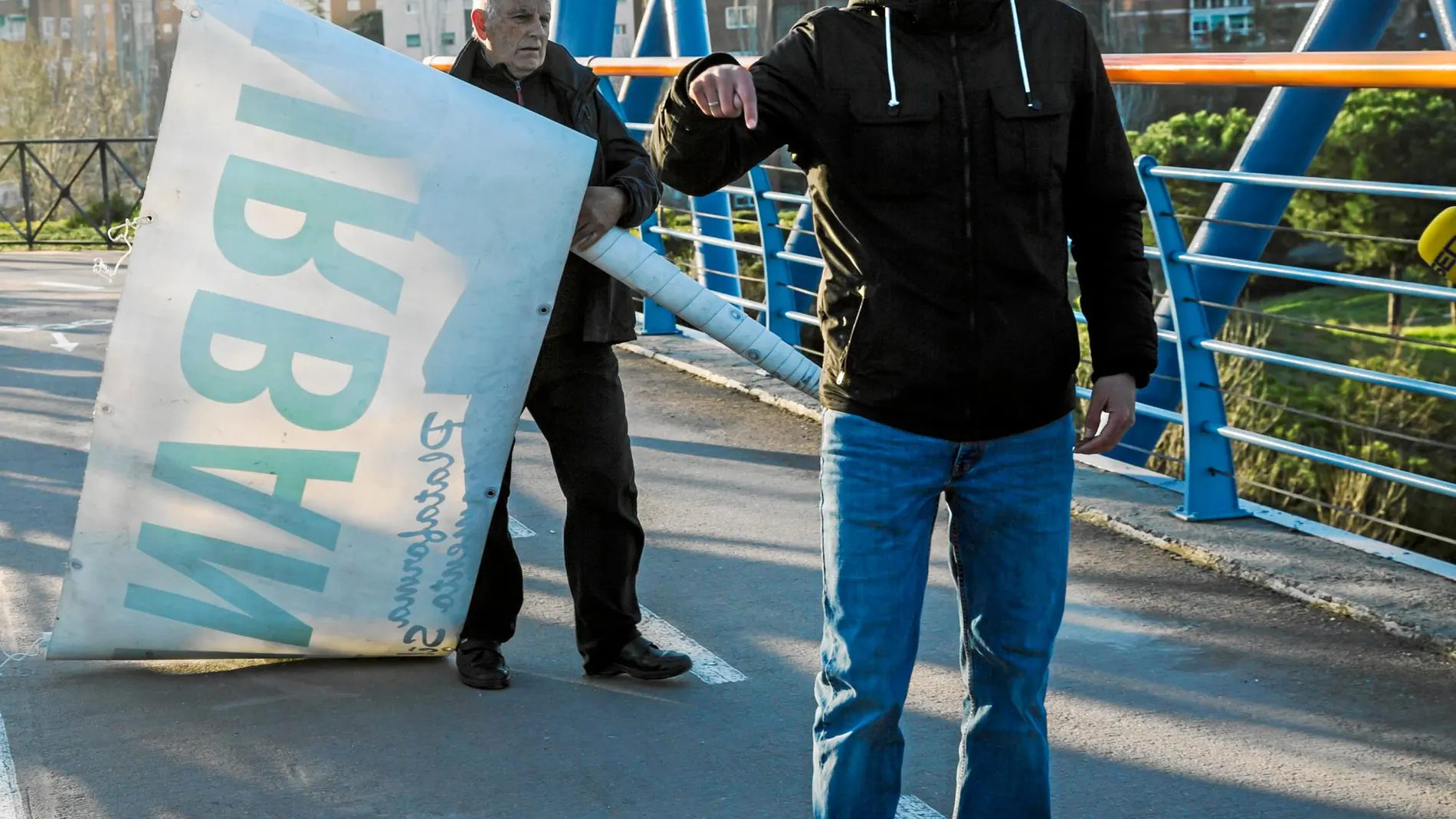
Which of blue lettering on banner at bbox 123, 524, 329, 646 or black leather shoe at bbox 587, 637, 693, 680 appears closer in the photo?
blue lettering on banner at bbox 123, 524, 329, 646

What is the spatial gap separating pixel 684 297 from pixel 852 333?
1322mm

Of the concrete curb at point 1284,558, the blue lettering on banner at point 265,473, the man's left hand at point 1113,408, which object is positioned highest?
the man's left hand at point 1113,408

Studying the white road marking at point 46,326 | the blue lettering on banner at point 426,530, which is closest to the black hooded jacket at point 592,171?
the blue lettering on banner at point 426,530

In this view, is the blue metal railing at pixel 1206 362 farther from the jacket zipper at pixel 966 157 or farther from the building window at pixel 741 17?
the building window at pixel 741 17

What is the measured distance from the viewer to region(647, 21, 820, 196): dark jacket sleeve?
2807mm

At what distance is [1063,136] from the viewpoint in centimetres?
283

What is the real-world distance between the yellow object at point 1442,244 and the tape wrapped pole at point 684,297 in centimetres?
143

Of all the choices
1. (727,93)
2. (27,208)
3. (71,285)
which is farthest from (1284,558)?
(27,208)

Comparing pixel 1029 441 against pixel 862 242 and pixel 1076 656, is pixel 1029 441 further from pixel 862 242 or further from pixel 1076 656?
pixel 1076 656

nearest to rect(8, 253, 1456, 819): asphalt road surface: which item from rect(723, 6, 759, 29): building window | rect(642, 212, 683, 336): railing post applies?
rect(642, 212, 683, 336): railing post

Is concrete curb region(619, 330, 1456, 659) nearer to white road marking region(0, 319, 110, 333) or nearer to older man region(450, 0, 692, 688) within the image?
older man region(450, 0, 692, 688)

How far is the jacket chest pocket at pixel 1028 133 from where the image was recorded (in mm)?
2764

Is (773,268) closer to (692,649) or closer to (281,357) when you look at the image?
(692,649)

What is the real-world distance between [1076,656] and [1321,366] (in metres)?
1.41
